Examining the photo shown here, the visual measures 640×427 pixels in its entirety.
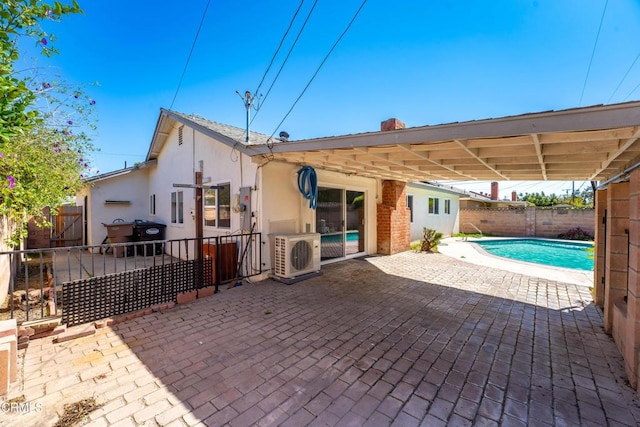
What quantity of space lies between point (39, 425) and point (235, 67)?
7.91 meters

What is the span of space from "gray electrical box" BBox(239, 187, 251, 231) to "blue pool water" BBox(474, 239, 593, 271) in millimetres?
10978

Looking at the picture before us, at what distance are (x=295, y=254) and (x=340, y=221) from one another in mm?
2460

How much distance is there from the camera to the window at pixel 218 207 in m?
6.98

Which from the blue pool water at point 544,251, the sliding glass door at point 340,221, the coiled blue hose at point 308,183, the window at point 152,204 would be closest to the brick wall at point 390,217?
the sliding glass door at point 340,221

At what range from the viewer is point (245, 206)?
614 centimetres

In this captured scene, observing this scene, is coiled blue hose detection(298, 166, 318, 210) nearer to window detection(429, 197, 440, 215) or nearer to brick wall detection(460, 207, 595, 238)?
window detection(429, 197, 440, 215)

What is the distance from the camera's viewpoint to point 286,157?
582 centimetres

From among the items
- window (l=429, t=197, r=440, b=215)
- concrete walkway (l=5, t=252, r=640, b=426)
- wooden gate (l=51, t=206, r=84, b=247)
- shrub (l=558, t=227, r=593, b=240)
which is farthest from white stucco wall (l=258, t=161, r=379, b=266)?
shrub (l=558, t=227, r=593, b=240)

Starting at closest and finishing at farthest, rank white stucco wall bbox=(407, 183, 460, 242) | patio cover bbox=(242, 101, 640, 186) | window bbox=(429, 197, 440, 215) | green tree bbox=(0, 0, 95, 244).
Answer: green tree bbox=(0, 0, 95, 244)
patio cover bbox=(242, 101, 640, 186)
white stucco wall bbox=(407, 183, 460, 242)
window bbox=(429, 197, 440, 215)

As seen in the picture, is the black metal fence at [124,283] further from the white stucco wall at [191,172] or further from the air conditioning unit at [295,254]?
the white stucco wall at [191,172]

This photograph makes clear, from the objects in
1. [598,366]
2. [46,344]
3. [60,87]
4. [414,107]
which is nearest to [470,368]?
[598,366]

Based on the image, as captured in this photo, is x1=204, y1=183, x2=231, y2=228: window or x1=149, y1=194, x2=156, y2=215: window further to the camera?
x1=149, y1=194, x2=156, y2=215: window

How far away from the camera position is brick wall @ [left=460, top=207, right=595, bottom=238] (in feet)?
49.2

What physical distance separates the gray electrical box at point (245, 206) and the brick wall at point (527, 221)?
55.2ft
